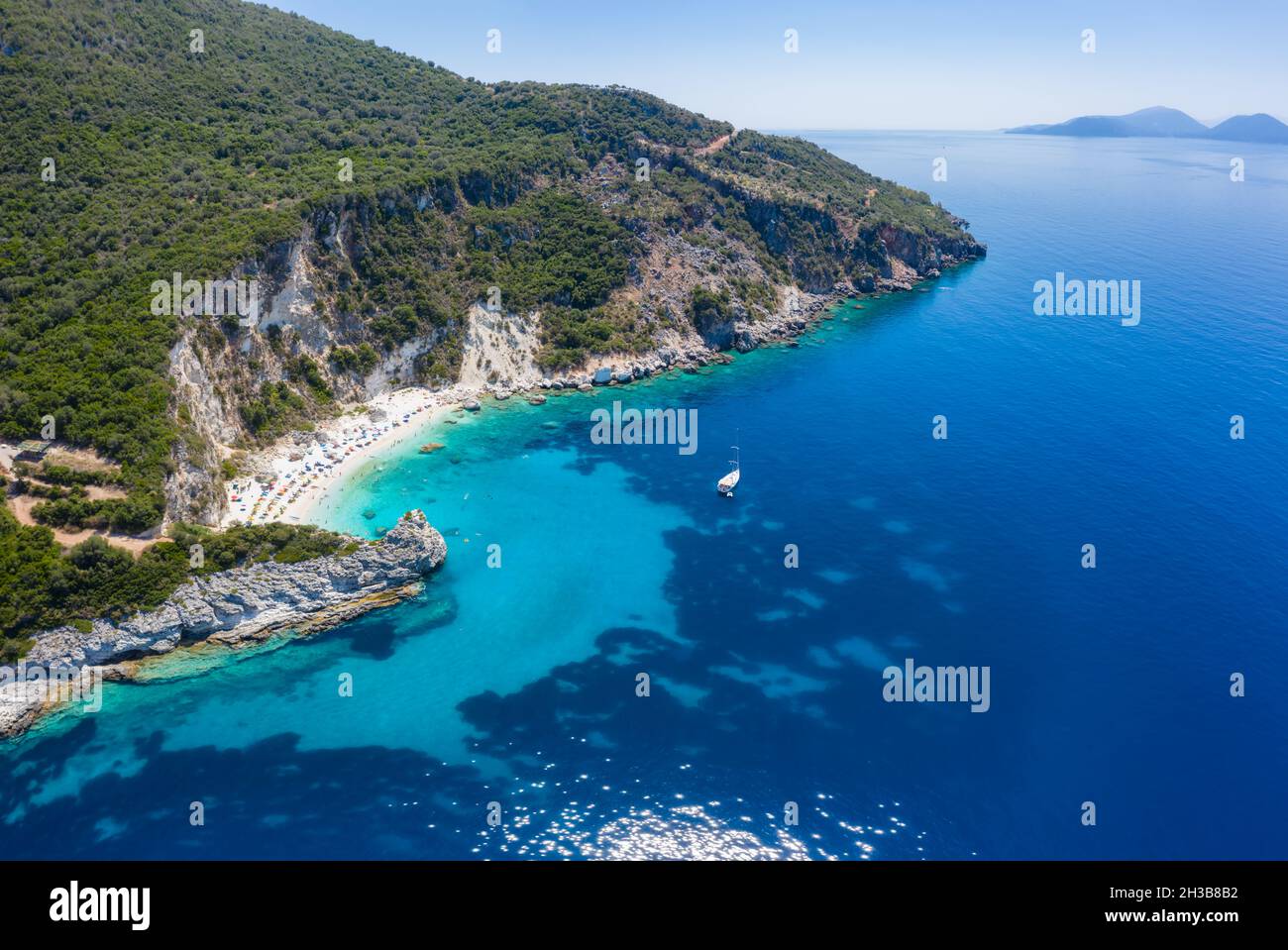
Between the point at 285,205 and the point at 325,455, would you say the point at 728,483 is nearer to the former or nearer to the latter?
the point at 325,455

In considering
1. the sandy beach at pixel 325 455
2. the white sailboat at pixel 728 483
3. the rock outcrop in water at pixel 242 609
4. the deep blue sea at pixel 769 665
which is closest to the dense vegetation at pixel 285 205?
the rock outcrop in water at pixel 242 609

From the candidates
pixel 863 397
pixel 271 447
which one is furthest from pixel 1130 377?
pixel 271 447

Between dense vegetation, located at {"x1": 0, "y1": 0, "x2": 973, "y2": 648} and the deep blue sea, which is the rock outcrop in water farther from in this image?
dense vegetation, located at {"x1": 0, "y1": 0, "x2": 973, "y2": 648}

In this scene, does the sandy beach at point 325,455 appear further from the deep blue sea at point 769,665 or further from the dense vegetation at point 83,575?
the dense vegetation at point 83,575

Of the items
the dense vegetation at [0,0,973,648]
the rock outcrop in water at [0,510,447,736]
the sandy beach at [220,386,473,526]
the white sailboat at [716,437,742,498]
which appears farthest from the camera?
the white sailboat at [716,437,742,498]

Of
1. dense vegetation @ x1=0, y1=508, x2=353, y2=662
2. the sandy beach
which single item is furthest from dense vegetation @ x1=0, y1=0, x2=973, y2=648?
the sandy beach

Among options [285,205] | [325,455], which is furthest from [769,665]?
[285,205]

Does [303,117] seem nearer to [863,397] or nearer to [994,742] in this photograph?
[863,397]
